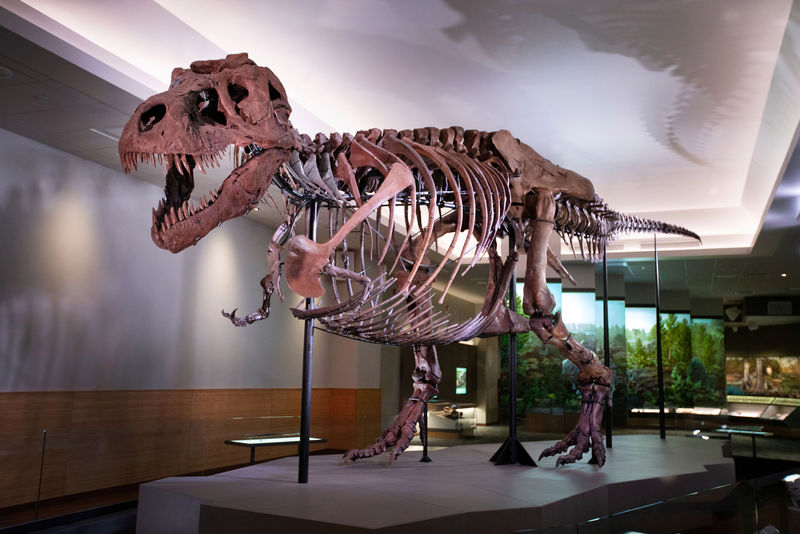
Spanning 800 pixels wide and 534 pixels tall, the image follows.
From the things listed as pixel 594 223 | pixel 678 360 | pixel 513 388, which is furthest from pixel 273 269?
pixel 678 360

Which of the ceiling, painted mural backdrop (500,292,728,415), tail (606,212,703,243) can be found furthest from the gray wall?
tail (606,212,703,243)

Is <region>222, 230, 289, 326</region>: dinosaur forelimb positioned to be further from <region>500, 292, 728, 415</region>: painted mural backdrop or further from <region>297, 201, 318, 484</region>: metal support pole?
<region>500, 292, 728, 415</region>: painted mural backdrop

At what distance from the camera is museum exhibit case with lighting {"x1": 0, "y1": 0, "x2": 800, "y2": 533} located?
3643 mm

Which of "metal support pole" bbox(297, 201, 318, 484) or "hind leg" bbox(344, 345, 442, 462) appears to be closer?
"metal support pole" bbox(297, 201, 318, 484)

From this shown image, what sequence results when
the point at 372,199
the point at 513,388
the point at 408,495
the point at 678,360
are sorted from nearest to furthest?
the point at 372,199 < the point at 408,495 < the point at 513,388 < the point at 678,360

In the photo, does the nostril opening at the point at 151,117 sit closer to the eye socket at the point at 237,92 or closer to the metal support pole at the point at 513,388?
the eye socket at the point at 237,92

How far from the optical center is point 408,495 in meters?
3.64

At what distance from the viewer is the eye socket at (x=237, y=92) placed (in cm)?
335

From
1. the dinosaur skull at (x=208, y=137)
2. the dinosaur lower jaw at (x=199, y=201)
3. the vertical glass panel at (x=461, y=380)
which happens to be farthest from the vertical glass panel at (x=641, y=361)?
the dinosaur lower jaw at (x=199, y=201)

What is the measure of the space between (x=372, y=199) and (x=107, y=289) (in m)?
4.39

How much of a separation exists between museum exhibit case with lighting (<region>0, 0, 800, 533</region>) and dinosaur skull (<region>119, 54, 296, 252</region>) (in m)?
0.03

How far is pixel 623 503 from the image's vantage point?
14.6ft

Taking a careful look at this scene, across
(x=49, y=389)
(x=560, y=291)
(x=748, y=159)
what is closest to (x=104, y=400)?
(x=49, y=389)

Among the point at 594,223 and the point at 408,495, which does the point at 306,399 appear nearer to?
the point at 408,495
